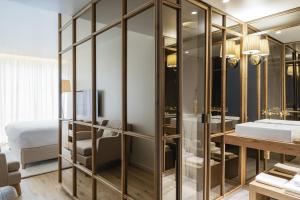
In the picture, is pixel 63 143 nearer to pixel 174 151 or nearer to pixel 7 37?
pixel 174 151

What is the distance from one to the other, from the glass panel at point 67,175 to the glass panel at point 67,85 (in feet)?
2.21

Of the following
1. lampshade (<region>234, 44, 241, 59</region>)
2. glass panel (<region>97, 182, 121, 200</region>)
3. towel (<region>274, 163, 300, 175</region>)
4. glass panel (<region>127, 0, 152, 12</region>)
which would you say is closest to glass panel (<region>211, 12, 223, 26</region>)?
lampshade (<region>234, 44, 241, 59</region>)

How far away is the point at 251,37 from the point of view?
266cm

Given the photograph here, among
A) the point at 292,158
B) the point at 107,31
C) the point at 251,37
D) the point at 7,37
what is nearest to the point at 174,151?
the point at 107,31

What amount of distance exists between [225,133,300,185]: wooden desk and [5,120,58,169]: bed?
3520 mm

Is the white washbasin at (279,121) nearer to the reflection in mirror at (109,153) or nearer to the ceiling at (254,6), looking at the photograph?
the ceiling at (254,6)

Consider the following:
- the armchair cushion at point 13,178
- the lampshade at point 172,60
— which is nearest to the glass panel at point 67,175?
the armchair cushion at point 13,178

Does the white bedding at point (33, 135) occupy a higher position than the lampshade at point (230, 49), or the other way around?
the lampshade at point (230, 49)

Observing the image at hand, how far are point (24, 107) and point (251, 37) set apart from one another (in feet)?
21.0

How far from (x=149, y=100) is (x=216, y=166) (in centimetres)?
142

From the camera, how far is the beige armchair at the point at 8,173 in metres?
2.76

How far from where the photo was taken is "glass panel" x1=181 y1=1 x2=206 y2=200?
1.95 meters

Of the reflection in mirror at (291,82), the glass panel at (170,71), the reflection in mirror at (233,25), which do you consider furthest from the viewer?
the reflection in mirror at (233,25)

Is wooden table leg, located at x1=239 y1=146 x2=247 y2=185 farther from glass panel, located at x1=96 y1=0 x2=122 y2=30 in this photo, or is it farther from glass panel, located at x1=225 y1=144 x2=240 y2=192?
glass panel, located at x1=96 y1=0 x2=122 y2=30
